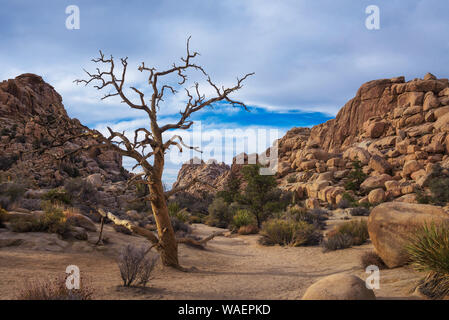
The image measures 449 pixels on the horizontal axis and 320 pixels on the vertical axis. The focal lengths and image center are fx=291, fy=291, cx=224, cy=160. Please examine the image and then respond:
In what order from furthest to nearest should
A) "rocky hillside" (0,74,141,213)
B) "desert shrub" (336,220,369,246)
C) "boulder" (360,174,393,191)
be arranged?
1. "boulder" (360,174,393,191)
2. "rocky hillside" (0,74,141,213)
3. "desert shrub" (336,220,369,246)

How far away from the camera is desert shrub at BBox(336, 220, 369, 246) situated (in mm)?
11695

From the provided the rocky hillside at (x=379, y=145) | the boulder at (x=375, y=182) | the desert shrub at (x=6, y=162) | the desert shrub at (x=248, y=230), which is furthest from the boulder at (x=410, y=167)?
the desert shrub at (x=6, y=162)

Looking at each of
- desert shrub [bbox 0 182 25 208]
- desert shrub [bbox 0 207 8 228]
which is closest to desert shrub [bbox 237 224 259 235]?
desert shrub [bbox 0 207 8 228]

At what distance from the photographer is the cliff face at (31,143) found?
30.8m

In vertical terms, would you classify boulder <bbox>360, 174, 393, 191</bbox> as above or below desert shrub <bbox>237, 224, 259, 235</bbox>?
above

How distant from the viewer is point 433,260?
18.1ft

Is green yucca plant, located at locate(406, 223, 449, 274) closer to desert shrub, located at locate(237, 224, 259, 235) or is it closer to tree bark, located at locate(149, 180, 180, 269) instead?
tree bark, located at locate(149, 180, 180, 269)

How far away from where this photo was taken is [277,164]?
59.4 meters

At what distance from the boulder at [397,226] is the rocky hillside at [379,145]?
2436cm

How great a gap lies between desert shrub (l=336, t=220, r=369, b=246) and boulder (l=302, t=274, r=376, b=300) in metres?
7.81

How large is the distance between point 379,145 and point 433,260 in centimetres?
4825

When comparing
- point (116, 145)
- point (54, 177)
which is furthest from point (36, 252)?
point (54, 177)

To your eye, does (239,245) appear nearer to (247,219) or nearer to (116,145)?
(247,219)
